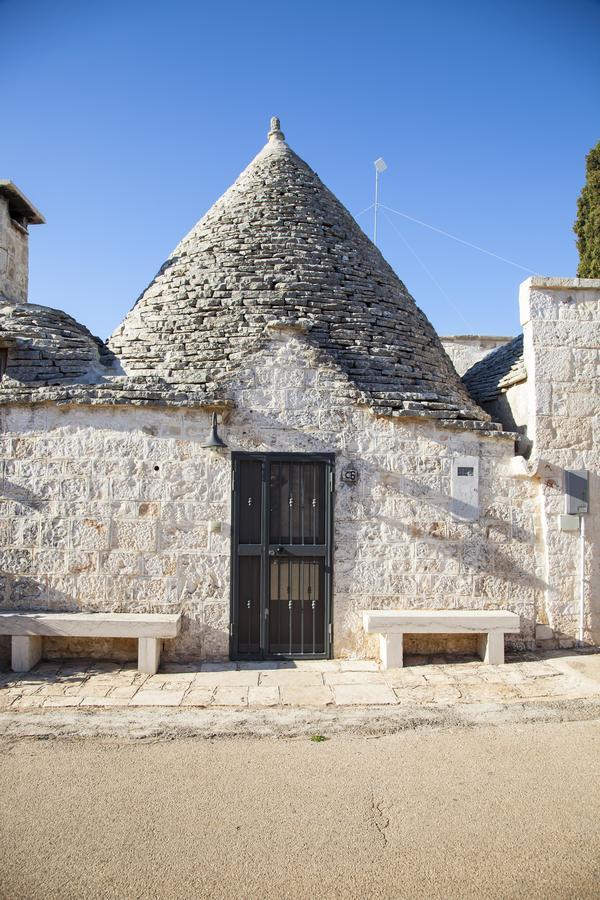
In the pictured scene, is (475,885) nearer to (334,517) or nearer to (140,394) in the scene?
(334,517)

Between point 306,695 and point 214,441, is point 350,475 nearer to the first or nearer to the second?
point 214,441

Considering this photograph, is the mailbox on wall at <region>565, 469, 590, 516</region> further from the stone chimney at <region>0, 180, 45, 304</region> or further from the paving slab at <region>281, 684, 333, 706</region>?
the stone chimney at <region>0, 180, 45, 304</region>

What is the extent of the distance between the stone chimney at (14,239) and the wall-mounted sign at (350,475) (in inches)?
220

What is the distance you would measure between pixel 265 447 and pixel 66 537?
2404 mm

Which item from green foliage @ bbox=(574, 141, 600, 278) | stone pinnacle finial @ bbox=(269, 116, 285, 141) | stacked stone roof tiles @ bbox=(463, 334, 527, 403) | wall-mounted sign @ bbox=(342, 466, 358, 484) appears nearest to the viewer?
wall-mounted sign @ bbox=(342, 466, 358, 484)

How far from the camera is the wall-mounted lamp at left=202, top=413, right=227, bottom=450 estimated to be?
21.7 ft

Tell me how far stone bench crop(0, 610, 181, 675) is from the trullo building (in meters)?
0.37

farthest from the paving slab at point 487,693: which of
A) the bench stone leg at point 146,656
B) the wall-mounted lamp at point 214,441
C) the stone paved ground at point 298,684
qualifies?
the wall-mounted lamp at point 214,441

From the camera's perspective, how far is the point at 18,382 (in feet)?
23.0

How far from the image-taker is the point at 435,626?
6.62 m

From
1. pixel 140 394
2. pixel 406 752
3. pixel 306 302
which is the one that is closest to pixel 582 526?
pixel 406 752

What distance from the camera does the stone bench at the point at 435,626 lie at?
21.5 feet

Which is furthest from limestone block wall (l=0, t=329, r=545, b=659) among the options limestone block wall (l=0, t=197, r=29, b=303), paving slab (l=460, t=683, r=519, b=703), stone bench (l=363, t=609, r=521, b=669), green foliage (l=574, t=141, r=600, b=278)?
green foliage (l=574, t=141, r=600, b=278)

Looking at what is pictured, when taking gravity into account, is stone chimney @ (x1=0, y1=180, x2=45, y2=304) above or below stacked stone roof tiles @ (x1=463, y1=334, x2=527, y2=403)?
above
